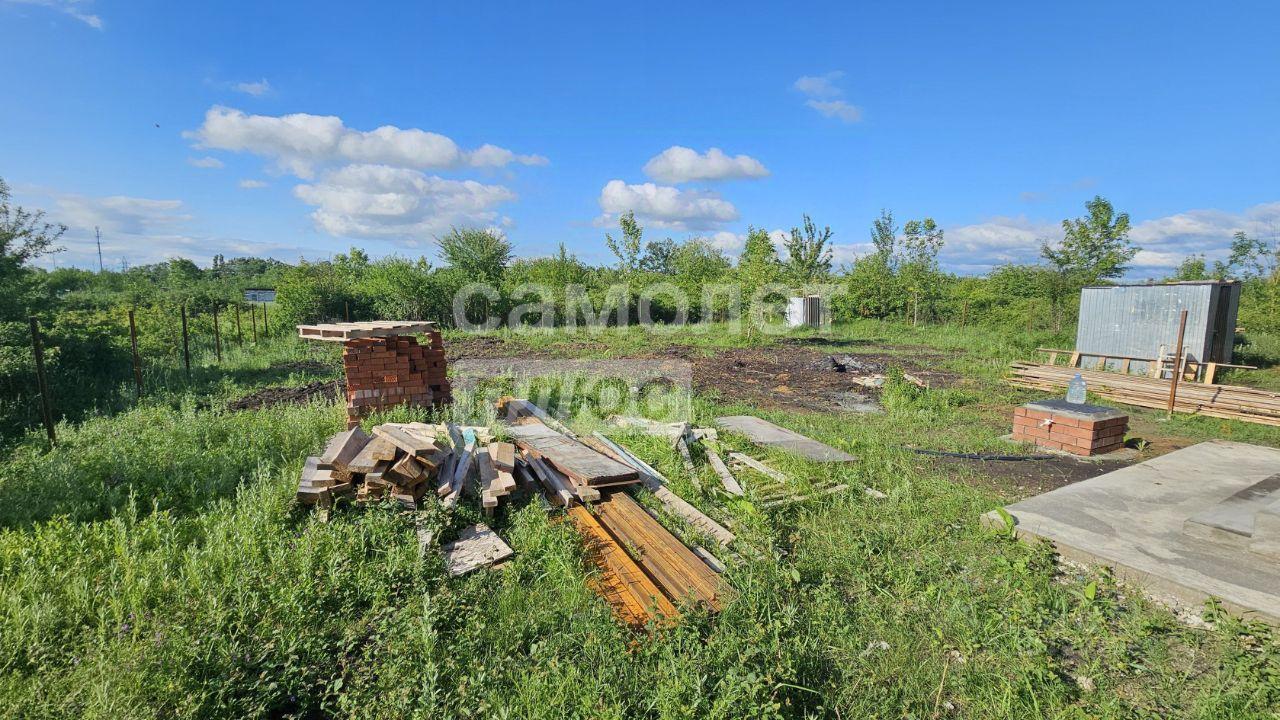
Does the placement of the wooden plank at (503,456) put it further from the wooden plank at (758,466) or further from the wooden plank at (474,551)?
the wooden plank at (758,466)

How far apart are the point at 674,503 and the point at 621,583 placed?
1288 millimetres

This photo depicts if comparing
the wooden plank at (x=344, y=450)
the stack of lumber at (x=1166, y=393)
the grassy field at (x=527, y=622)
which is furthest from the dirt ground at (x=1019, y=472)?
Answer: the wooden plank at (x=344, y=450)

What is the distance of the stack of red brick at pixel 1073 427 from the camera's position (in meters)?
6.27

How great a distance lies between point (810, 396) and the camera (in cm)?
1016

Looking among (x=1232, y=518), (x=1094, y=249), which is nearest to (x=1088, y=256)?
(x=1094, y=249)

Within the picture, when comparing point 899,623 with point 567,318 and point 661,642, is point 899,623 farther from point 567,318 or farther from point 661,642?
point 567,318

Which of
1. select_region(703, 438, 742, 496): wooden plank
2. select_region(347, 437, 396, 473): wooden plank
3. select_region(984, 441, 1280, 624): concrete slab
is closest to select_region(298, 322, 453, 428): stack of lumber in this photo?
select_region(347, 437, 396, 473): wooden plank

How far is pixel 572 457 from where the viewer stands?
5.12 m

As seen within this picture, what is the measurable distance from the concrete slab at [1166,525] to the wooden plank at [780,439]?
1.88 m

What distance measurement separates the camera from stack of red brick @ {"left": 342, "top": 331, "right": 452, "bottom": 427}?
22.1 feet

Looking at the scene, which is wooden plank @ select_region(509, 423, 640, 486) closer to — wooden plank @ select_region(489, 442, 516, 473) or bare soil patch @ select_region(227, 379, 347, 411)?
wooden plank @ select_region(489, 442, 516, 473)

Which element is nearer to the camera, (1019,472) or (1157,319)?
(1019,472)

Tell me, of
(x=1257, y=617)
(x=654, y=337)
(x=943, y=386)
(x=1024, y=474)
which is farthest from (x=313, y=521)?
(x=654, y=337)

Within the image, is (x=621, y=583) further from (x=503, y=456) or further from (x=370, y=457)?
(x=370, y=457)
